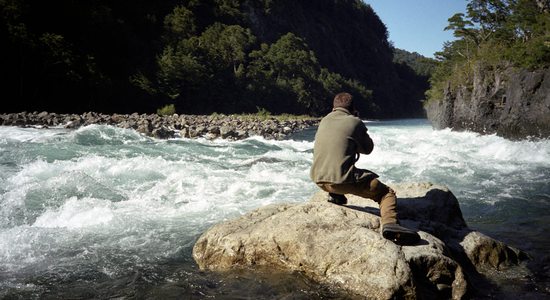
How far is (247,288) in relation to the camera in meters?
3.77

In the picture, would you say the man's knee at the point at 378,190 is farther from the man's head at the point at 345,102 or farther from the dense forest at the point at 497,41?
the dense forest at the point at 497,41

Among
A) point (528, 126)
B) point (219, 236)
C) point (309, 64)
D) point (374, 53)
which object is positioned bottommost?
point (219, 236)

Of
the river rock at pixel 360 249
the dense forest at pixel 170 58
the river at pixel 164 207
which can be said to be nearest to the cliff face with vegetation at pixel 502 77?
the river at pixel 164 207

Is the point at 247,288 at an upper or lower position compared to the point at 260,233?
lower

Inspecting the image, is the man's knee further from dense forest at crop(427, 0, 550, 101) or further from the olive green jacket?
dense forest at crop(427, 0, 550, 101)

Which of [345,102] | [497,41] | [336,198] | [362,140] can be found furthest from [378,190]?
[497,41]

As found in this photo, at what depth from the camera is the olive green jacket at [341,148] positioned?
4188 mm

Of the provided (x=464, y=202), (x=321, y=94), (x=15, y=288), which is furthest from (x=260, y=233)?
(x=321, y=94)

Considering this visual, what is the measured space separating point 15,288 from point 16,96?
107ft

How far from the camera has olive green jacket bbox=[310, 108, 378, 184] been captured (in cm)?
419

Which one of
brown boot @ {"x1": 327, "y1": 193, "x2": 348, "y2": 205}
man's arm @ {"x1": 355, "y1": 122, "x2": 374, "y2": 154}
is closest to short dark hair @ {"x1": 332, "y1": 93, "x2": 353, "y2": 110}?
man's arm @ {"x1": 355, "y1": 122, "x2": 374, "y2": 154}

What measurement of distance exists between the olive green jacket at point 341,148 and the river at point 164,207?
1.18 meters

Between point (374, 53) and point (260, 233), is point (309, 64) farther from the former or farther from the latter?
point (260, 233)

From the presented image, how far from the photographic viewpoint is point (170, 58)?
4644 centimetres
